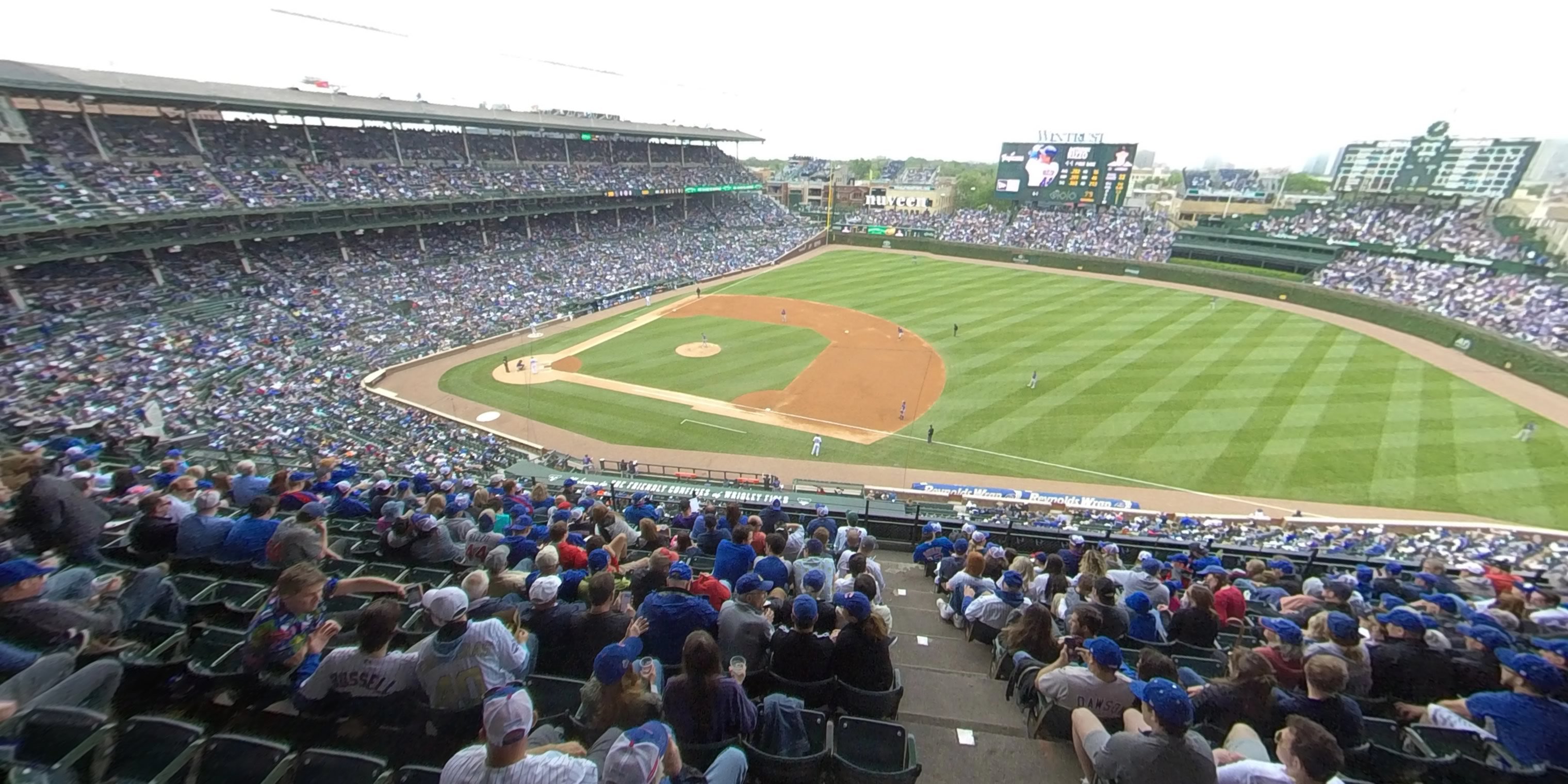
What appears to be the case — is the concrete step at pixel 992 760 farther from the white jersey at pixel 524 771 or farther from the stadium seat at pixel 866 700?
the white jersey at pixel 524 771

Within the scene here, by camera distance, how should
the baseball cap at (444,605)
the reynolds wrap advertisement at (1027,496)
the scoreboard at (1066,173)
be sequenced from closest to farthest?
1. the baseball cap at (444,605)
2. the reynolds wrap advertisement at (1027,496)
3. the scoreboard at (1066,173)

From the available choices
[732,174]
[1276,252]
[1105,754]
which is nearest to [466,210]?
[732,174]

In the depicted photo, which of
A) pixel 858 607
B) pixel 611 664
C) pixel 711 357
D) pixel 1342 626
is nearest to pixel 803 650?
pixel 858 607

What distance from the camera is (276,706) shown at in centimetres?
468

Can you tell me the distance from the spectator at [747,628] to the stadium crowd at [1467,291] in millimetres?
47569

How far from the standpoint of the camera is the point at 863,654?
17.3ft

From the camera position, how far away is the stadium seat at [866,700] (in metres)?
5.25

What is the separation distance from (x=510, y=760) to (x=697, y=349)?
3490cm

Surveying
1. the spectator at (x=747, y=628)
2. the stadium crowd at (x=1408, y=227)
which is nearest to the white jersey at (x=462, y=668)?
the spectator at (x=747, y=628)

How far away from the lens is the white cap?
211 inches

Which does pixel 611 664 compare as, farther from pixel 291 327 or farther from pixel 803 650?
pixel 291 327

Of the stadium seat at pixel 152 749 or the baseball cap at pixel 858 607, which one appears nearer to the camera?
the stadium seat at pixel 152 749

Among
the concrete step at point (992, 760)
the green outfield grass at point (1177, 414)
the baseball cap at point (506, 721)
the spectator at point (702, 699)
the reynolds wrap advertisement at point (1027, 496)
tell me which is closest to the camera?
the baseball cap at point (506, 721)

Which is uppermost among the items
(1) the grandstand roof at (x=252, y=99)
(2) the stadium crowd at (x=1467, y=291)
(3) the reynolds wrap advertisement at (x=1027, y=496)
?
(1) the grandstand roof at (x=252, y=99)
